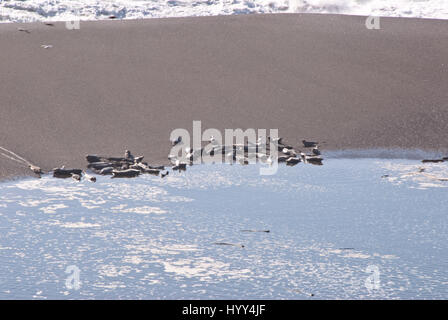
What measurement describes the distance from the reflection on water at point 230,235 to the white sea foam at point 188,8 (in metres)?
7.41

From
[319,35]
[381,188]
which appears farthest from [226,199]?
[319,35]

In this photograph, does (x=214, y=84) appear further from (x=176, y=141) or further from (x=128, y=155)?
(x=128, y=155)

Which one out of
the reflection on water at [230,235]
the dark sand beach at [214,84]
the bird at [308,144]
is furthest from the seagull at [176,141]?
the bird at [308,144]

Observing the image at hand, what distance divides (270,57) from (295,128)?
2344mm

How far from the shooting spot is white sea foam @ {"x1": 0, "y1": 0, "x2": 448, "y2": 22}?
545 inches

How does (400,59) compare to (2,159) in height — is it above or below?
above

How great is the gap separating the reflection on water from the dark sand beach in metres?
1.20

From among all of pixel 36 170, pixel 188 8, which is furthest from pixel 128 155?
pixel 188 8

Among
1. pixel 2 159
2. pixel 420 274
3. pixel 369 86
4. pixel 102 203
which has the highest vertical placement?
pixel 369 86

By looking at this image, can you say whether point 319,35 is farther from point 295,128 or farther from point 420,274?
point 420,274

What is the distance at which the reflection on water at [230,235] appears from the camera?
448 cm

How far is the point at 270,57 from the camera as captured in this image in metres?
10.9

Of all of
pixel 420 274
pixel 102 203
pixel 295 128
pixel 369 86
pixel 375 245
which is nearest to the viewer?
pixel 420 274

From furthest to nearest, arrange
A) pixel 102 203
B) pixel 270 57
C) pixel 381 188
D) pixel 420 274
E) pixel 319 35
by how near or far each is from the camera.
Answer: pixel 319 35, pixel 270 57, pixel 381 188, pixel 102 203, pixel 420 274
